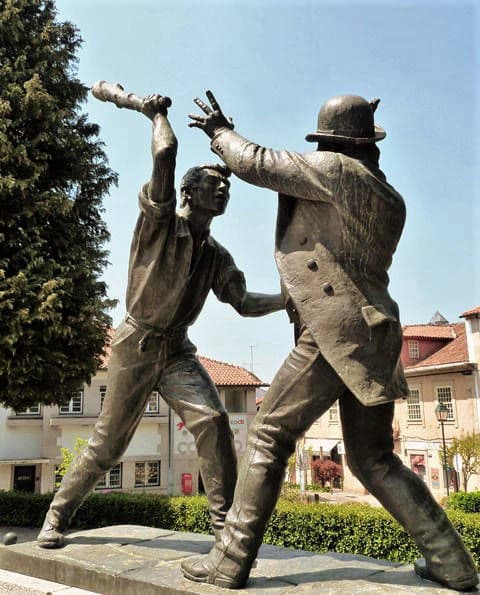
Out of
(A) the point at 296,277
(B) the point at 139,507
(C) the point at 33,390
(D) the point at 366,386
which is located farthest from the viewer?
(C) the point at 33,390

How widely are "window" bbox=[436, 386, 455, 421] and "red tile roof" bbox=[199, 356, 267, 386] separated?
857 centimetres

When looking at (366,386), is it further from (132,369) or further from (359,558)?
(132,369)

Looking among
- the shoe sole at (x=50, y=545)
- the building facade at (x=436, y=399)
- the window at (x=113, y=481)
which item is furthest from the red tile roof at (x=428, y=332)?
the shoe sole at (x=50, y=545)

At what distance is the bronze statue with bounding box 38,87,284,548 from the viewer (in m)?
3.72

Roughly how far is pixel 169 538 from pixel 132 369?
1.34 meters

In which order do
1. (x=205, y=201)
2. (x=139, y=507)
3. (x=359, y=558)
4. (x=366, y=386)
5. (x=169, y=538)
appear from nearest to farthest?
(x=366, y=386), (x=359, y=558), (x=205, y=201), (x=169, y=538), (x=139, y=507)

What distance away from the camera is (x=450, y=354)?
28703 millimetres

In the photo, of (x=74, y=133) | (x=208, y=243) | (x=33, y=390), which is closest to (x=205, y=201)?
(x=208, y=243)

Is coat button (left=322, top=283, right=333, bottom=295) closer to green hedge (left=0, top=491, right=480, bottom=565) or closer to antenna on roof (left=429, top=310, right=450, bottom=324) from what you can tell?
green hedge (left=0, top=491, right=480, bottom=565)

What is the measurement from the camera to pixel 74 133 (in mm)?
15531

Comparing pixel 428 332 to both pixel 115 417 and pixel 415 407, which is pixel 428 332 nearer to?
pixel 415 407

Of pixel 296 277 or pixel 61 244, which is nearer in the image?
pixel 296 277

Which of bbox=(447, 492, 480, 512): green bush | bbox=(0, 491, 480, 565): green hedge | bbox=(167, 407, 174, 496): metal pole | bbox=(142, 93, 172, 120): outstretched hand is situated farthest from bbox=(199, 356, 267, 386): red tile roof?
bbox=(142, 93, 172, 120): outstretched hand

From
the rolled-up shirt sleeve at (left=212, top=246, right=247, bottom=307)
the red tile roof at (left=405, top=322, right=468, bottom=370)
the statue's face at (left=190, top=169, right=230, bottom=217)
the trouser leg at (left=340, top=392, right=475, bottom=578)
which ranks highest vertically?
the red tile roof at (left=405, top=322, right=468, bottom=370)
